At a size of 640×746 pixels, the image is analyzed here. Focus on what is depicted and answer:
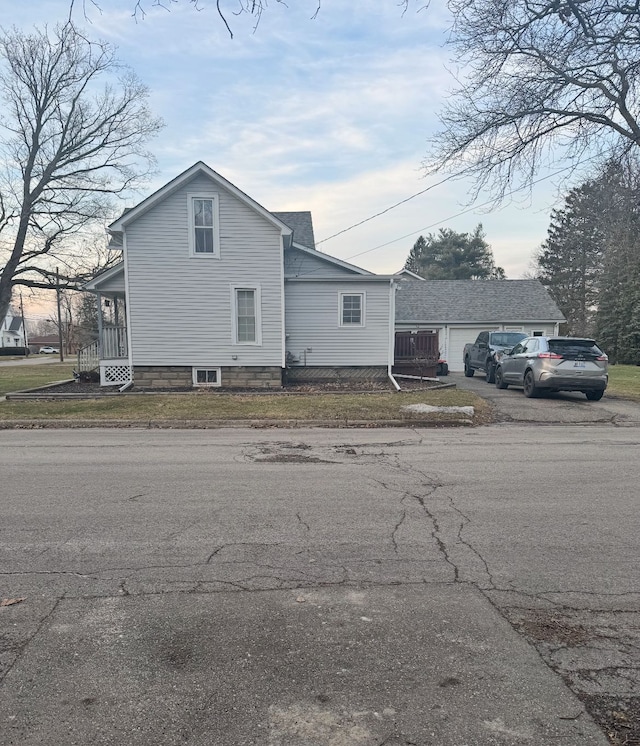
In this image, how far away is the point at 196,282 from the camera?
53.3 ft

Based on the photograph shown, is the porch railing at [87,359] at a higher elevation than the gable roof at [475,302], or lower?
lower

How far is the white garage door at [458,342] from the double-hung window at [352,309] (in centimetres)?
1228

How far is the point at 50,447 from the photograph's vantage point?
8.75 metres

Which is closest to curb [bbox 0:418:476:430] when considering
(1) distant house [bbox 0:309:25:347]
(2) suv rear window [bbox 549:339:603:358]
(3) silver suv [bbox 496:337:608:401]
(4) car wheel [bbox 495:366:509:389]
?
(3) silver suv [bbox 496:337:608:401]

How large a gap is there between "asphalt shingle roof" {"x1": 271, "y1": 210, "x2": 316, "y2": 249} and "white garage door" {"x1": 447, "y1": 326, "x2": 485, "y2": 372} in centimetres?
1094

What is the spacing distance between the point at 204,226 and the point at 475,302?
60.9 ft

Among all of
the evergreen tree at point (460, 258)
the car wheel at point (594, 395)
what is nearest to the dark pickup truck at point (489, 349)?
the car wheel at point (594, 395)

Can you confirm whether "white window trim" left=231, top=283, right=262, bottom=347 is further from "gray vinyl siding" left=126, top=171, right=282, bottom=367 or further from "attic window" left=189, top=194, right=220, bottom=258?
"attic window" left=189, top=194, right=220, bottom=258

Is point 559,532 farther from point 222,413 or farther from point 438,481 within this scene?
point 222,413

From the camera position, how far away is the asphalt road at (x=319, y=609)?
7.70 feet

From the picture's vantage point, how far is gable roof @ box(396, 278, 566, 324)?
28500 millimetres

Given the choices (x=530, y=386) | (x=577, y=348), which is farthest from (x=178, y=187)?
(x=577, y=348)

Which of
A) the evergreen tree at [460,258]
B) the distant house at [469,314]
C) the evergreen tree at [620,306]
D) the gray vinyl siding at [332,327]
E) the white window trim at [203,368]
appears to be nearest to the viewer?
the white window trim at [203,368]

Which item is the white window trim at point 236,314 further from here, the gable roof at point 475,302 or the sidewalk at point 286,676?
the gable roof at point 475,302
